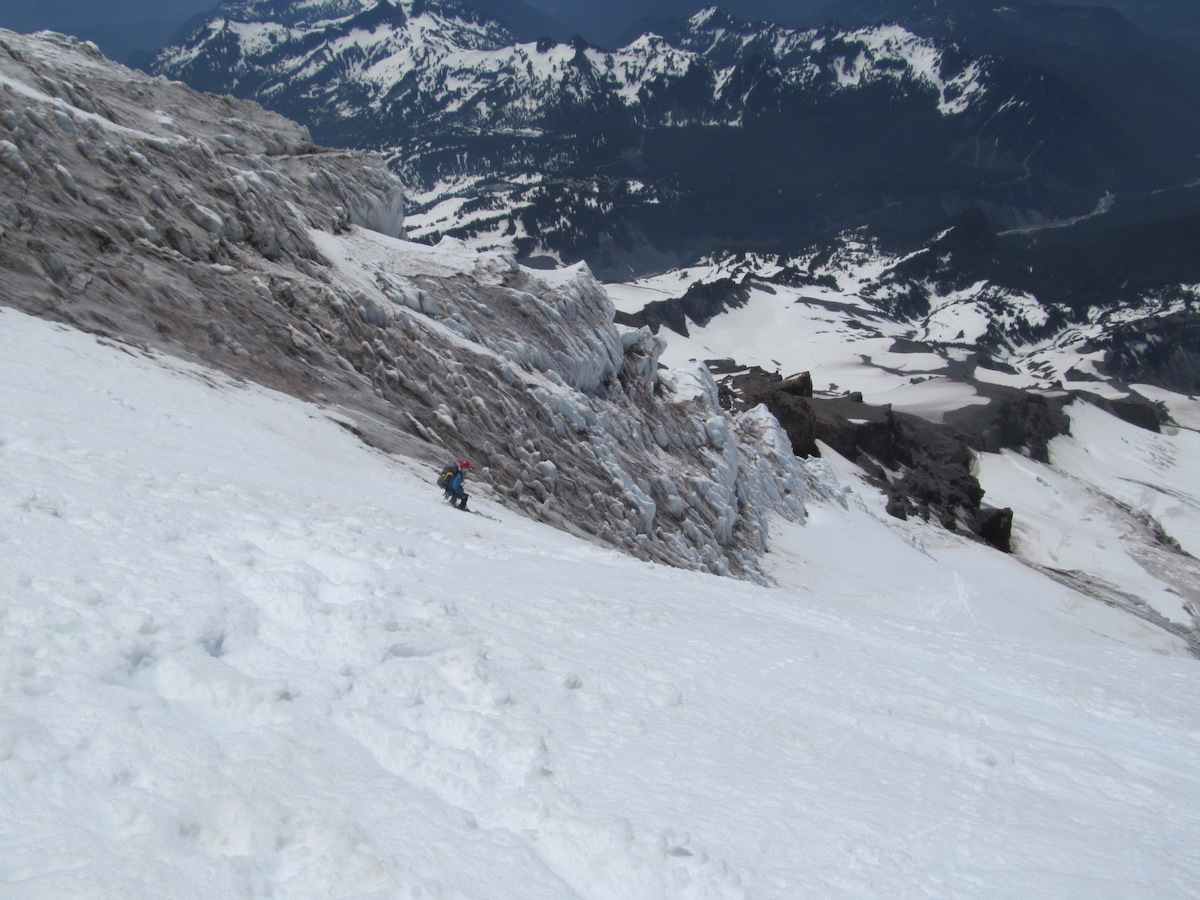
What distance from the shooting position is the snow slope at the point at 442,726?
505cm

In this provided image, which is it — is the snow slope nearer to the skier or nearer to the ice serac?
the skier

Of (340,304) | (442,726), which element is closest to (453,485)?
(340,304)

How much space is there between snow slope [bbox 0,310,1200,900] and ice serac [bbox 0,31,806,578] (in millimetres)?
6508

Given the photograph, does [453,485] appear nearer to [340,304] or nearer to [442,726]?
[340,304]

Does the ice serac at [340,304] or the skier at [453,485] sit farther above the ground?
the ice serac at [340,304]

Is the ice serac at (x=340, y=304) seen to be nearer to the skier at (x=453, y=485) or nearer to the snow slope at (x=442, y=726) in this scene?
the skier at (x=453, y=485)

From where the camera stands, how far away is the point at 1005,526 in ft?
225

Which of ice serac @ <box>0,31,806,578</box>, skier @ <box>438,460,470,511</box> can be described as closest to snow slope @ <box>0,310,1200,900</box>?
skier @ <box>438,460,470,511</box>

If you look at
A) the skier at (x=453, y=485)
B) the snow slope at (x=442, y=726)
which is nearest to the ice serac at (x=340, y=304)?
the skier at (x=453, y=485)

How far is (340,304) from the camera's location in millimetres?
24094

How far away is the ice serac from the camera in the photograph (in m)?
19.6

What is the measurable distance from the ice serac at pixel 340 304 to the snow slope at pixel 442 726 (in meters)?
6.51

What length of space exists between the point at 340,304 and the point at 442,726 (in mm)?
19852

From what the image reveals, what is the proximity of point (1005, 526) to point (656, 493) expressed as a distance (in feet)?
166
